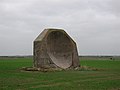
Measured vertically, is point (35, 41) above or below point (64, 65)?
above

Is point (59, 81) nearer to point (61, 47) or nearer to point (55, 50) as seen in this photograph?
point (55, 50)

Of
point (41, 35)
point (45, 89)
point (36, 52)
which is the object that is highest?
point (41, 35)

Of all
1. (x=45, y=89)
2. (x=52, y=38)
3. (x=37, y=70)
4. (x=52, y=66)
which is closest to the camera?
(x=45, y=89)

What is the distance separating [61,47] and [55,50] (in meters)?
1.12

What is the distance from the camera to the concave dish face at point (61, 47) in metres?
38.5

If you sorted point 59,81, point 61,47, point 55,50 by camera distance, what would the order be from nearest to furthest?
1. point 59,81
2. point 55,50
3. point 61,47

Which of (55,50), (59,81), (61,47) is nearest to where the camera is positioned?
(59,81)

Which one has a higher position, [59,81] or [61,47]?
[61,47]

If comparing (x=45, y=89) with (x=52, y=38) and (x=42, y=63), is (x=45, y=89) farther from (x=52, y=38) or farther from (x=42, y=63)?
(x=52, y=38)

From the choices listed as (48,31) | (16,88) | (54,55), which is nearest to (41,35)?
(48,31)

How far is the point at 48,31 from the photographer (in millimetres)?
37531

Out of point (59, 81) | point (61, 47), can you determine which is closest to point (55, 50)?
point (61, 47)

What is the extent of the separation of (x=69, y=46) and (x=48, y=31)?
4.21 meters

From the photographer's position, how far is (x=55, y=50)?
128 feet
